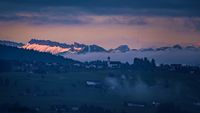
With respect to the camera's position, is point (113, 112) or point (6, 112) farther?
point (113, 112)

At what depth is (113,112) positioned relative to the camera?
584ft

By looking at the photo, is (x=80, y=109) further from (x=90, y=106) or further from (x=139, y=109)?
(x=139, y=109)

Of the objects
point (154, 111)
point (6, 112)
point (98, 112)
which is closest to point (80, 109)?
point (98, 112)

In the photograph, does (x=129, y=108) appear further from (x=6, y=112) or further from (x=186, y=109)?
(x=6, y=112)

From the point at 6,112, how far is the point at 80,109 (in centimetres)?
4852

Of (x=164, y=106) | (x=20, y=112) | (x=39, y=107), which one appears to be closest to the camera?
(x=20, y=112)

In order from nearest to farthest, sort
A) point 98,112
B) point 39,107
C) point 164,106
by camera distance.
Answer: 1. point 98,112
2. point 39,107
3. point 164,106

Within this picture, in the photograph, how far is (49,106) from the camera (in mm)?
189375

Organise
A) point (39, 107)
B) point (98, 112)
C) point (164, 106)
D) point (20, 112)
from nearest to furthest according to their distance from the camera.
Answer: point (20, 112)
point (98, 112)
point (39, 107)
point (164, 106)

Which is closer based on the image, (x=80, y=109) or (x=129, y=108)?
(x=80, y=109)

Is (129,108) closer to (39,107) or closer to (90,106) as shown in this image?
(90,106)

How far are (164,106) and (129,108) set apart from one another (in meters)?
9.87

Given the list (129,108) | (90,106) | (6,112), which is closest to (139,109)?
(129,108)

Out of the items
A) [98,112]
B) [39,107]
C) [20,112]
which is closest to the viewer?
[20,112]
